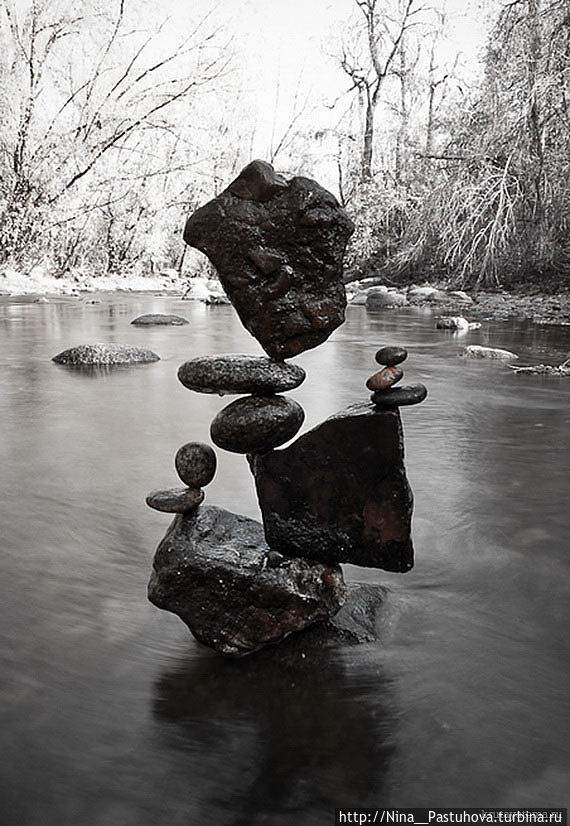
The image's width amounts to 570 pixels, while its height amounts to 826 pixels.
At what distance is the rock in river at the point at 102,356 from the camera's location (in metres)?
6.40

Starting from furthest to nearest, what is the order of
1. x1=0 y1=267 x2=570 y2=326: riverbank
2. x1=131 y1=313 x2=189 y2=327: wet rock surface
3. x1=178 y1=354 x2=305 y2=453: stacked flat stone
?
x1=0 y1=267 x2=570 y2=326: riverbank → x1=131 y1=313 x2=189 y2=327: wet rock surface → x1=178 y1=354 x2=305 y2=453: stacked flat stone

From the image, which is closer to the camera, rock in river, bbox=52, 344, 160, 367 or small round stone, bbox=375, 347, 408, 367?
small round stone, bbox=375, 347, 408, 367

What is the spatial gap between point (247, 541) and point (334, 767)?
670 millimetres

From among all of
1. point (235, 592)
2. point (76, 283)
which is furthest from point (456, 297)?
point (235, 592)

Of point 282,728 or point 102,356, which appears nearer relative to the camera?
point 282,728

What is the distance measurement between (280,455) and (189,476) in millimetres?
240

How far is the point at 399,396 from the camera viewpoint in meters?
1.67

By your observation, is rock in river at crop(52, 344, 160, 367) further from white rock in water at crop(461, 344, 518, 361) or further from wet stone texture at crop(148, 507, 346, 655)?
wet stone texture at crop(148, 507, 346, 655)

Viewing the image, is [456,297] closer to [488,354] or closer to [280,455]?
[488,354]

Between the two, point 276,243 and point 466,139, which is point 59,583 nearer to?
point 276,243

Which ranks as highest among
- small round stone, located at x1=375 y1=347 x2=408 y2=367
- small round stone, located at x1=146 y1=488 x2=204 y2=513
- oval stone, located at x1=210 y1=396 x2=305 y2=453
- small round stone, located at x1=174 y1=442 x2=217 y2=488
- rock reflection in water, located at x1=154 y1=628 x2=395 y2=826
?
small round stone, located at x1=375 y1=347 x2=408 y2=367

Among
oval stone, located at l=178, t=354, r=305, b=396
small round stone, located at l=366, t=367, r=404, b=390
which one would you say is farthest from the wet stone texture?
small round stone, located at l=366, t=367, r=404, b=390

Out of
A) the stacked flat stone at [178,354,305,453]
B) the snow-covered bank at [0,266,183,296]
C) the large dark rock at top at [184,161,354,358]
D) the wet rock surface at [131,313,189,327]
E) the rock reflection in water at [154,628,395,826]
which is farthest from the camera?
the snow-covered bank at [0,266,183,296]

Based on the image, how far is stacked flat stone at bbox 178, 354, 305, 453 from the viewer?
172 centimetres
